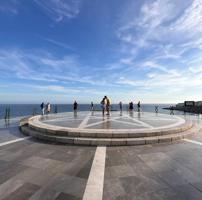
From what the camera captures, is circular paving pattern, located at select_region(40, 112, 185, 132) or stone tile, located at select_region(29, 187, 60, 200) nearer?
stone tile, located at select_region(29, 187, 60, 200)

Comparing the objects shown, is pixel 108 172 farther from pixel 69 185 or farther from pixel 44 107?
pixel 44 107

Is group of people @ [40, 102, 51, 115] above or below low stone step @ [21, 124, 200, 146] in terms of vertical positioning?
above

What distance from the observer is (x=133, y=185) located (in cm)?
398

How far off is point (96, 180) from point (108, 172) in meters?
0.56

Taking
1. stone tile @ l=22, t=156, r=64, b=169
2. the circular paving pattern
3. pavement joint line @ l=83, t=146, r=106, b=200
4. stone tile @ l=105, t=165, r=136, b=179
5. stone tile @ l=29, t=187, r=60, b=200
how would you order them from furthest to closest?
the circular paving pattern, stone tile @ l=22, t=156, r=64, b=169, stone tile @ l=105, t=165, r=136, b=179, pavement joint line @ l=83, t=146, r=106, b=200, stone tile @ l=29, t=187, r=60, b=200

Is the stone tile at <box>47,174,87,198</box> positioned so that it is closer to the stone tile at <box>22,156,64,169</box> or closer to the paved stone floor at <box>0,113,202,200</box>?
the paved stone floor at <box>0,113,202,200</box>

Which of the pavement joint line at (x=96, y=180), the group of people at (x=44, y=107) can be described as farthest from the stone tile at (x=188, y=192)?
→ the group of people at (x=44, y=107)

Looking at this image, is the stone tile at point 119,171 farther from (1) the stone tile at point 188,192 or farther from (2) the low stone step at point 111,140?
(2) the low stone step at point 111,140

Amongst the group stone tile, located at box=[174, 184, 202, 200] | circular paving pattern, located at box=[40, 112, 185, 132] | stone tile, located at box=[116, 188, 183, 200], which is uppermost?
circular paving pattern, located at box=[40, 112, 185, 132]

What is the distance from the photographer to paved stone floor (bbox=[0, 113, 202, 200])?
12.0 ft

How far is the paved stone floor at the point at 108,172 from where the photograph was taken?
366cm

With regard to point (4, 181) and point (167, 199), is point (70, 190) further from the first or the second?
point (167, 199)

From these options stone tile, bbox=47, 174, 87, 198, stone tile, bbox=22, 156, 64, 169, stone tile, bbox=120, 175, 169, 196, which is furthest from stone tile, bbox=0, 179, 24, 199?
stone tile, bbox=120, 175, 169, 196

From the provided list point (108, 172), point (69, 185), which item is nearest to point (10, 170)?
point (69, 185)
